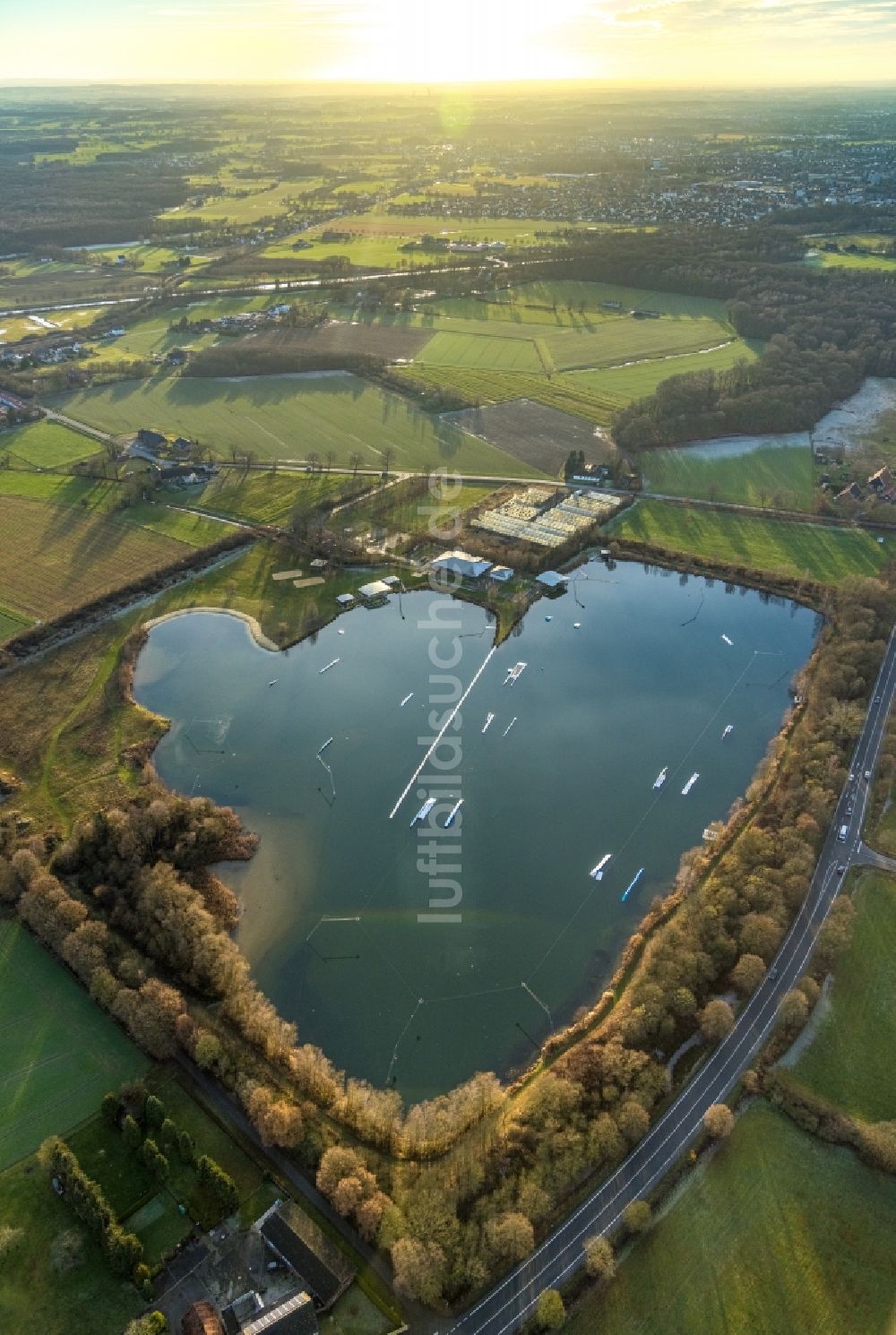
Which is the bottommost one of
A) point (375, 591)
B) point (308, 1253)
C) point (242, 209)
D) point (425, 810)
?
point (308, 1253)

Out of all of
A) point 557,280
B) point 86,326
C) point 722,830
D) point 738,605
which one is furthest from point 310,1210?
point 557,280

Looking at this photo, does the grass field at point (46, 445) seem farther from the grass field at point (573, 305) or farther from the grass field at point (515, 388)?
the grass field at point (573, 305)

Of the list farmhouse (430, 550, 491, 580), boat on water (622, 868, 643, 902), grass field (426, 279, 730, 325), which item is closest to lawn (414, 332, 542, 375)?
grass field (426, 279, 730, 325)

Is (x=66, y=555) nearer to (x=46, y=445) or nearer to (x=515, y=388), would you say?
(x=46, y=445)

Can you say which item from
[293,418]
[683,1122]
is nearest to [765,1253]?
[683,1122]

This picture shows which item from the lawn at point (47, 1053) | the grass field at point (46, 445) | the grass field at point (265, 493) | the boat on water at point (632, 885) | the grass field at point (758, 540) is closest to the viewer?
the lawn at point (47, 1053)

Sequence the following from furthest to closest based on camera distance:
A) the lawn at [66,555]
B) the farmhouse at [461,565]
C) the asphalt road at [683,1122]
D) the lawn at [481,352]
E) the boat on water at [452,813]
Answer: the lawn at [481,352]
the farmhouse at [461,565]
the lawn at [66,555]
the boat on water at [452,813]
the asphalt road at [683,1122]

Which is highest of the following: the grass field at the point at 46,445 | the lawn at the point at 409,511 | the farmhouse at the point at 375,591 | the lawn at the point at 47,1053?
the grass field at the point at 46,445

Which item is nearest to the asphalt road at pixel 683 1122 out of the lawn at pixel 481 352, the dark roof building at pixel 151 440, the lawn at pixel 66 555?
the lawn at pixel 66 555
